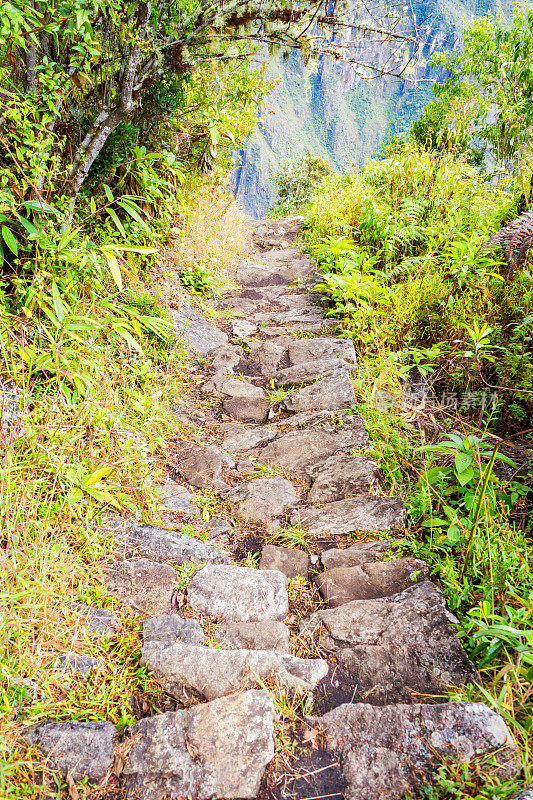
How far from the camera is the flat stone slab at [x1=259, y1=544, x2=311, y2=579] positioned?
2.36 m

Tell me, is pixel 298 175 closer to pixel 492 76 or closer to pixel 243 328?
pixel 492 76

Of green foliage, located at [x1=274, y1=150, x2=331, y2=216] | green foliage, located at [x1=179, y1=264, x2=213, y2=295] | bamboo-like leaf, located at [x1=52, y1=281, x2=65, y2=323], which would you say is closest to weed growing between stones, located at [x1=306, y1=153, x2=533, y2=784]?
green foliage, located at [x1=179, y1=264, x2=213, y2=295]

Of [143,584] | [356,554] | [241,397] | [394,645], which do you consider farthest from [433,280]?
[143,584]

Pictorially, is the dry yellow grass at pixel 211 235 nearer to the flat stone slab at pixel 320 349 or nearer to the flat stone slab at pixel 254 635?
the flat stone slab at pixel 320 349

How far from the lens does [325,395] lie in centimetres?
351

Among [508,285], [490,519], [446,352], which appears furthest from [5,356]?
[508,285]

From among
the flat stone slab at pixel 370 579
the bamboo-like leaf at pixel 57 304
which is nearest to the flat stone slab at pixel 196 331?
the bamboo-like leaf at pixel 57 304

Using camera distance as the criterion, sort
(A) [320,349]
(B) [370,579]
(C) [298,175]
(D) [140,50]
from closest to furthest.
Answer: (B) [370,579] → (D) [140,50] → (A) [320,349] → (C) [298,175]

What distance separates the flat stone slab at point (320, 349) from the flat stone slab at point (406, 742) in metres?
2.68

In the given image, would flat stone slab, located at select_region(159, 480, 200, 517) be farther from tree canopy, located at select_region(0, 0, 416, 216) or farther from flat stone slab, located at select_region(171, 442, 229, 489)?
tree canopy, located at select_region(0, 0, 416, 216)

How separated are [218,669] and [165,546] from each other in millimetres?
743

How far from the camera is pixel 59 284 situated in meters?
2.68

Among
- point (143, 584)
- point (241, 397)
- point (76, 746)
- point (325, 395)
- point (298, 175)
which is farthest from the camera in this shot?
point (298, 175)

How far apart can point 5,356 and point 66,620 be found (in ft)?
4.48
